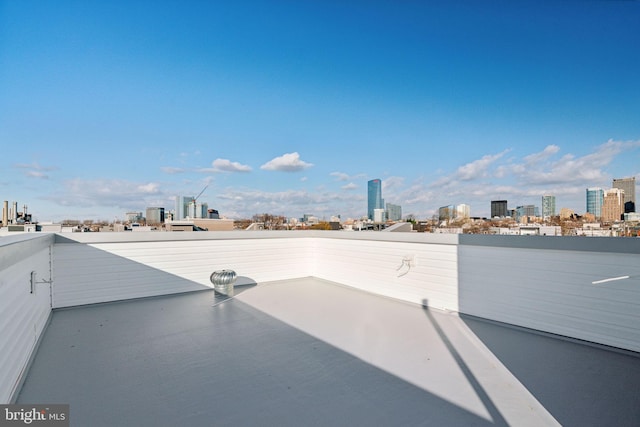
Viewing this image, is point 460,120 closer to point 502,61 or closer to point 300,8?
point 502,61

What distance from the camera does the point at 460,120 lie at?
11.2 m

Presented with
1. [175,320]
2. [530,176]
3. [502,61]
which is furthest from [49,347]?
[530,176]

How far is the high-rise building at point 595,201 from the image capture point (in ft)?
18.6

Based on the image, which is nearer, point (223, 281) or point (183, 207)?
point (223, 281)

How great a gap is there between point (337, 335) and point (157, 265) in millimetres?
4289

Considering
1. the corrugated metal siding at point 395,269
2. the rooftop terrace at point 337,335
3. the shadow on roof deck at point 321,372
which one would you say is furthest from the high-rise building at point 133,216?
the corrugated metal siding at point 395,269

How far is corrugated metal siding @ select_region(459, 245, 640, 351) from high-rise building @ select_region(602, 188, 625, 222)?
2.04 metres

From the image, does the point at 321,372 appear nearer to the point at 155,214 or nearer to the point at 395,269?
the point at 395,269

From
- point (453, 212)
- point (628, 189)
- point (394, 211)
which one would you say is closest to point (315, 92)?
point (453, 212)

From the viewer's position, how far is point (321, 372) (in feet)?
9.85

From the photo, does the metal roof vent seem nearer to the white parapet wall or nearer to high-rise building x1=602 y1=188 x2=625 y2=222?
the white parapet wall

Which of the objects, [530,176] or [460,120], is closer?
[460,120]

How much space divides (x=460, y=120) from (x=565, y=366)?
32.4 ft

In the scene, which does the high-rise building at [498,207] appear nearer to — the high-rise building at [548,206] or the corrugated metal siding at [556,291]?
the high-rise building at [548,206]
